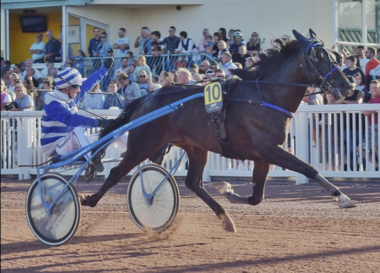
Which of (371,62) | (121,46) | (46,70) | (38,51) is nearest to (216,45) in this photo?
(121,46)

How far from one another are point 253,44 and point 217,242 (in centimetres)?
698

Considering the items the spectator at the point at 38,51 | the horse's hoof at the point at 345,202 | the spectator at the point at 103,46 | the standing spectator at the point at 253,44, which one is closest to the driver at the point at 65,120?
the horse's hoof at the point at 345,202

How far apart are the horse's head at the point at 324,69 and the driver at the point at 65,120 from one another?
82.9 inches

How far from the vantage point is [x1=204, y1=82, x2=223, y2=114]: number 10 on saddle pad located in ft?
18.3

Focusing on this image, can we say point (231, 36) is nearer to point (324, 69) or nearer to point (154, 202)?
point (154, 202)

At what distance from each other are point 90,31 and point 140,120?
36.0 feet

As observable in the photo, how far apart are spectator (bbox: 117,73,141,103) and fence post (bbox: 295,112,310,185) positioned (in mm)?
3073

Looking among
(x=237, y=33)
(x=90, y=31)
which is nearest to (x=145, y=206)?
(x=237, y=33)

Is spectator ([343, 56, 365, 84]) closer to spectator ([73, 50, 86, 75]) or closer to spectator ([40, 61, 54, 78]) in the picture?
spectator ([73, 50, 86, 75])

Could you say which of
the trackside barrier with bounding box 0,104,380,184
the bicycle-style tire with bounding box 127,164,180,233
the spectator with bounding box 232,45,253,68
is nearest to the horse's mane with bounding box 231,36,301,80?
the bicycle-style tire with bounding box 127,164,180,233

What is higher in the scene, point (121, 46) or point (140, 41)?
point (140, 41)

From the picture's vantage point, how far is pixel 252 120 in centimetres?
553

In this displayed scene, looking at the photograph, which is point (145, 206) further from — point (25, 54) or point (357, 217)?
point (25, 54)

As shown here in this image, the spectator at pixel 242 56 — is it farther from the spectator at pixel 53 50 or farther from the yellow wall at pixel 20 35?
the yellow wall at pixel 20 35
